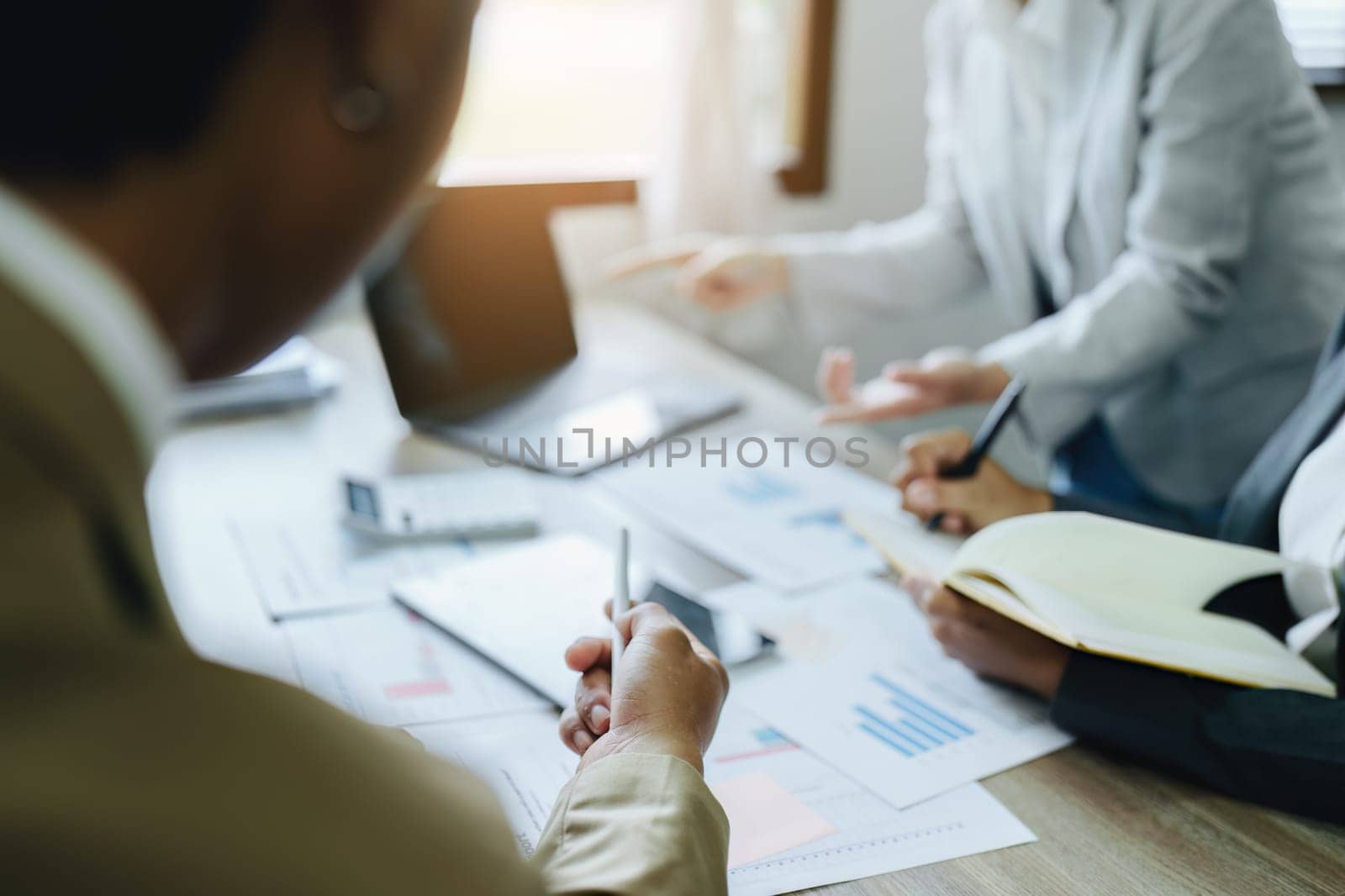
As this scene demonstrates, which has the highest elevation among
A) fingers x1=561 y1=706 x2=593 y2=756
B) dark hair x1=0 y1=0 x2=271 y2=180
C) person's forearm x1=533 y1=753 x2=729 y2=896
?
dark hair x1=0 y1=0 x2=271 y2=180

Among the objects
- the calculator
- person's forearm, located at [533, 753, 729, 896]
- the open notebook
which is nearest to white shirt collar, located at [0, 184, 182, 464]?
person's forearm, located at [533, 753, 729, 896]

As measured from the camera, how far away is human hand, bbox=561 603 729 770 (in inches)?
23.1

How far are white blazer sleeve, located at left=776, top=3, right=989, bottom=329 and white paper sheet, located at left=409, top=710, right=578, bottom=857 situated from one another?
1.00 meters

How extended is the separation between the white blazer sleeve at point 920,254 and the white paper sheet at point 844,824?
0.97 meters

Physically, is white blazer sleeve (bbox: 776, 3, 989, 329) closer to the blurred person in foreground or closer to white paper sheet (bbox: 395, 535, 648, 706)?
white paper sheet (bbox: 395, 535, 648, 706)

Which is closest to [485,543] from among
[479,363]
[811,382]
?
[479,363]

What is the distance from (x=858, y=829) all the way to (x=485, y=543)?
0.50 meters

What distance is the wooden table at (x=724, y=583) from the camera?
2.11 ft

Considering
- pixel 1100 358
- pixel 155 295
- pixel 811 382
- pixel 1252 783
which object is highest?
pixel 155 295

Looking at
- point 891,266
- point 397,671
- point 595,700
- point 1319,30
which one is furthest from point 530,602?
point 1319,30

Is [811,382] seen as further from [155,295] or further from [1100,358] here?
[155,295]

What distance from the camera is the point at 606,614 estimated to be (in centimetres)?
79

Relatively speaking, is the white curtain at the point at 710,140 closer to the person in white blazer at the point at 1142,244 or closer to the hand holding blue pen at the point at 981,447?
the person in white blazer at the point at 1142,244
